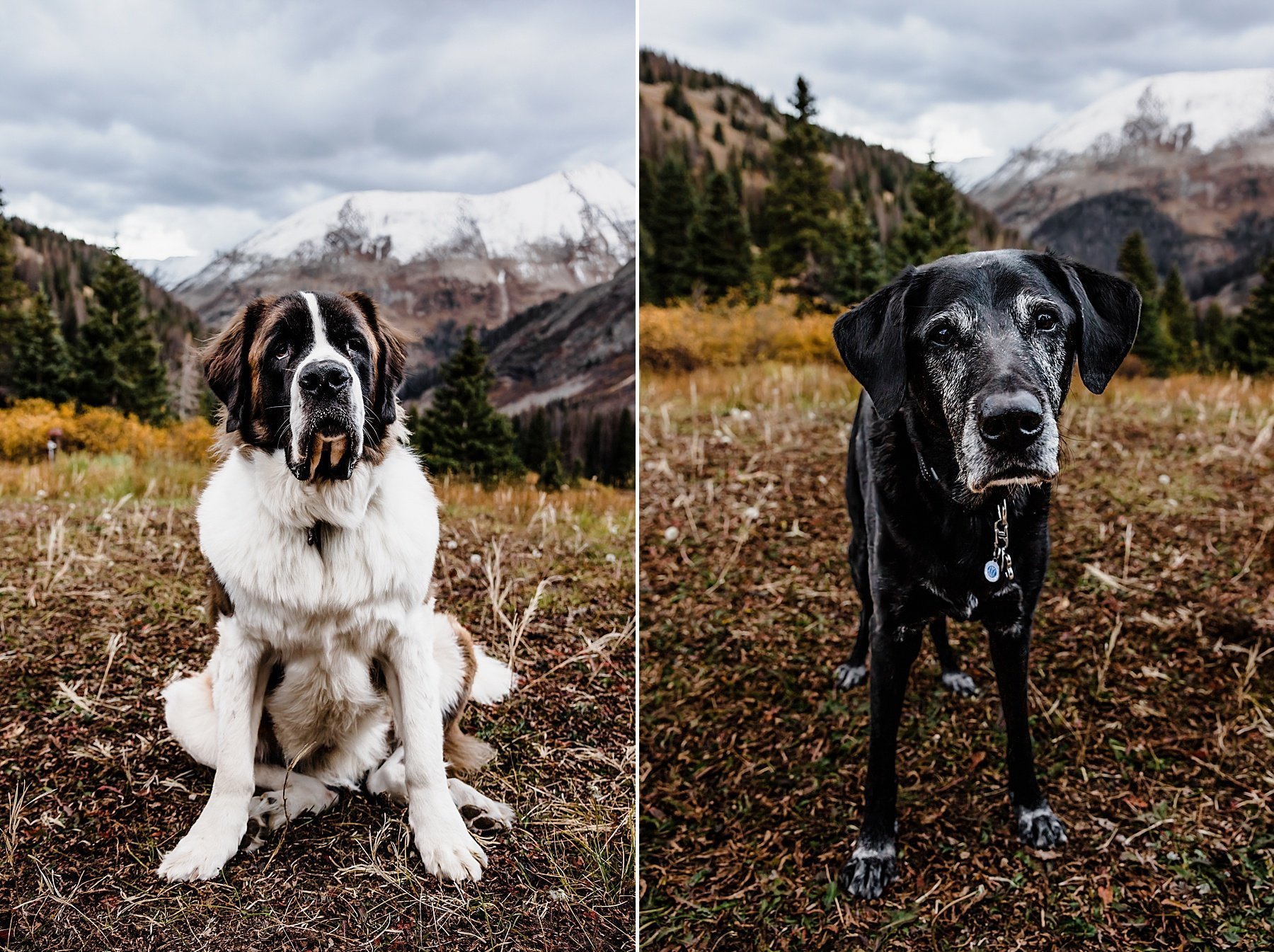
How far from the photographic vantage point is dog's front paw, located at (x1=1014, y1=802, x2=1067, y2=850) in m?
2.28

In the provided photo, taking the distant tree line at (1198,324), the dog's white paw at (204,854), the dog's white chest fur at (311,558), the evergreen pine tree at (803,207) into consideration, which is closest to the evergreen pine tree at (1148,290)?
the distant tree line at (1198,324)

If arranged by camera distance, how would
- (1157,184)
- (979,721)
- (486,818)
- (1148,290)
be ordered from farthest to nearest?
(1148,290) → (1157,184) → (979,721) → (486,818)

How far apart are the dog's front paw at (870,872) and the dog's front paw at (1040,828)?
0.34 m

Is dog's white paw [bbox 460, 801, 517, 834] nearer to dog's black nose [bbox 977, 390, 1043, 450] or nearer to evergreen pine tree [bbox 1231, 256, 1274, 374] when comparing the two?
dog's black nose [bbox 977, 390, 1043, 450]

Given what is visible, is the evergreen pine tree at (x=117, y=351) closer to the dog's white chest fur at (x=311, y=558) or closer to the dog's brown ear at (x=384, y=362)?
the dog's white chest fur at (x=311, y=558)

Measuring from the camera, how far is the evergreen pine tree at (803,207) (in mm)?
5496

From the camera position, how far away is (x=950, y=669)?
9.35ft

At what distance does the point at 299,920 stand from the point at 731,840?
1.10 meters

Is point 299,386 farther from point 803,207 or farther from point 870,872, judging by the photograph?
point 803,207

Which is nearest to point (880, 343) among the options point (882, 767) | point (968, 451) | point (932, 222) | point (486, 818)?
point (968, 451)

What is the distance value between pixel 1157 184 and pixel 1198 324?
81cm

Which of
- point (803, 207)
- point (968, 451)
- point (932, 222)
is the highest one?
point (803, 207)

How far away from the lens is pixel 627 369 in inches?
125

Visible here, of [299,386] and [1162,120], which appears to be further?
[1162,120]
